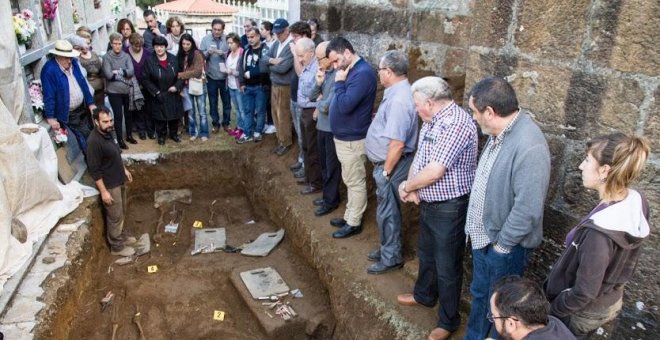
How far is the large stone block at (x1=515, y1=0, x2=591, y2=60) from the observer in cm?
248

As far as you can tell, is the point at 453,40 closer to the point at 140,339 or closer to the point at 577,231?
the point at 577,231

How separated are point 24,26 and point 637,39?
245 inches

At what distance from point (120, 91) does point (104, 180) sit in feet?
6.53

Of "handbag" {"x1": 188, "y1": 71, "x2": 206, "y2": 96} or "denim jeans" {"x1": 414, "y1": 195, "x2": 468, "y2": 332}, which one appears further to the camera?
"handbag" {"x1": 188, "y1": 71, "x2": 206, "y2": 96}

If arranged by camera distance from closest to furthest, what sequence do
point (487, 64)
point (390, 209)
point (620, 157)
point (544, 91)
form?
point (620, 157) → point (544, 91) → point (487, 64) → point (390, 209)

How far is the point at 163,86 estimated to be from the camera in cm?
699

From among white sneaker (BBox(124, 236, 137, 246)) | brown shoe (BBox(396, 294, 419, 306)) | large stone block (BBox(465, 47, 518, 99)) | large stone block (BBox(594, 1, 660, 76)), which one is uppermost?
large stone block (BBox(594, 1, 660, 76))

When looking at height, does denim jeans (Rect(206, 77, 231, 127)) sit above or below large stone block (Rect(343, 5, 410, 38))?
below

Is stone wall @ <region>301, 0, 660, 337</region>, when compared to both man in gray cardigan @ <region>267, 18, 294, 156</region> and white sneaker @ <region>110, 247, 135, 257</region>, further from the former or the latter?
white sneaker @ <region>110, 247, 135, 257</region>

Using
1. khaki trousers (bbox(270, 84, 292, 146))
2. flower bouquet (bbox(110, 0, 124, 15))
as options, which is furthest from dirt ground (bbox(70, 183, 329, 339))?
flower bouquet (bbox(110, 0, 124, 15))

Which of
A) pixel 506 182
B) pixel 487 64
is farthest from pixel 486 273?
pixel 487 64

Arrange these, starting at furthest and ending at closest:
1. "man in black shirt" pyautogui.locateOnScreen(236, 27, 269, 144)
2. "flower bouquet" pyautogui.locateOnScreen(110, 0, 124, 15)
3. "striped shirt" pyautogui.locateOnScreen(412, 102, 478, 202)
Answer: "flower bouquet" pyautogui.locateOnScreen(110, 0, 124, 15) → "man in black shirt" pyautogui.locateOnScreen(236, 27, 269, 144) → "striped shirt" pyautogui.locateOnScreen(412, 102, 478, 202)

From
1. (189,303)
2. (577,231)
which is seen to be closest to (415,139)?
(577,231)

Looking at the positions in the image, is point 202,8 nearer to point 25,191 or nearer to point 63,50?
point 63,50
